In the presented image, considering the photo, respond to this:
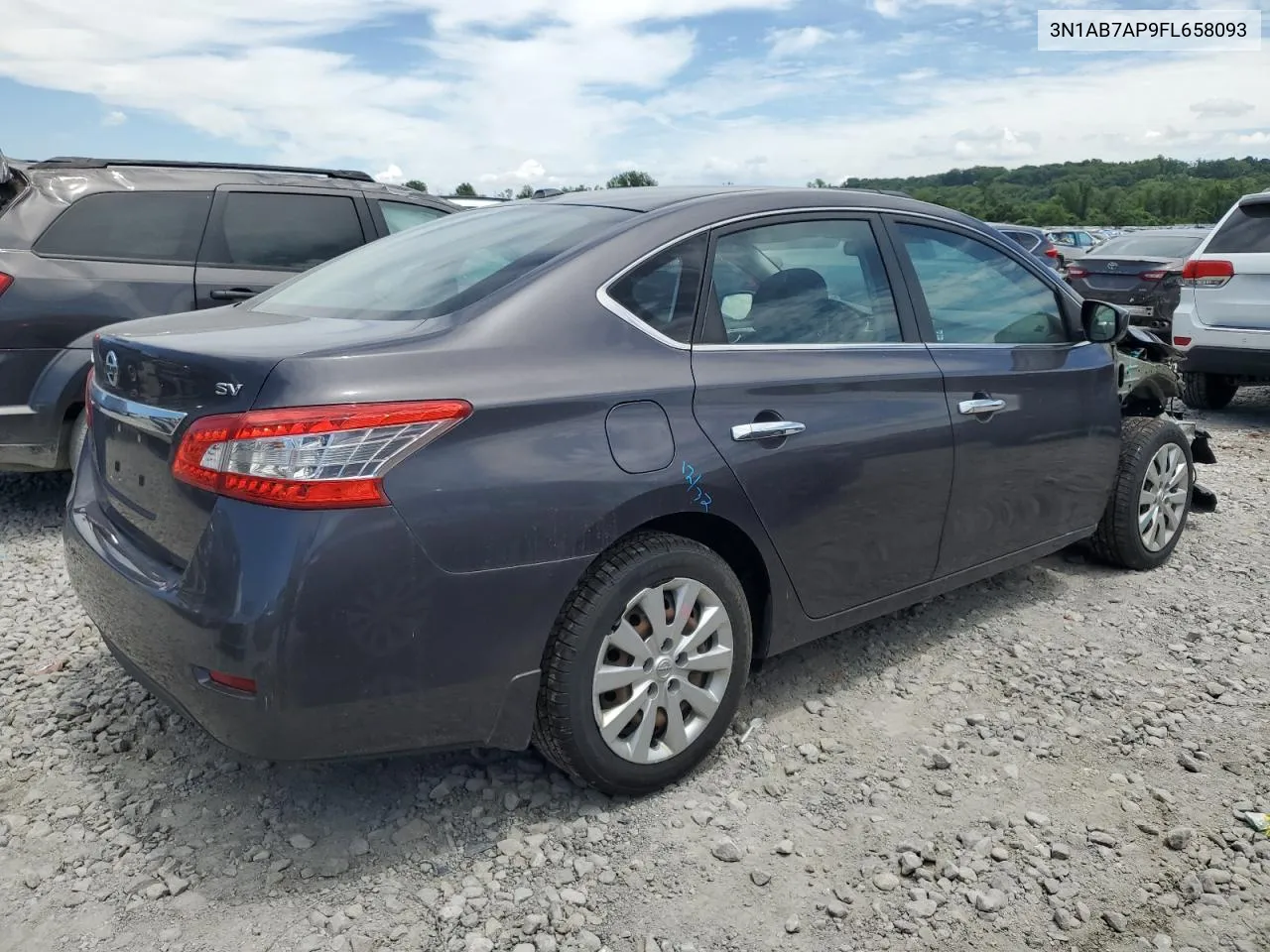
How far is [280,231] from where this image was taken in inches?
233

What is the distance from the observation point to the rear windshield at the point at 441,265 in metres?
2.77

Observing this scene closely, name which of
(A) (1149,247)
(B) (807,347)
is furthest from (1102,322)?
(A) (1149,247)

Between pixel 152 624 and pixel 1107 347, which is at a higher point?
pixel 1107 347

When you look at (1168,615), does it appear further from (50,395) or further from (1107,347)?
(50,395)

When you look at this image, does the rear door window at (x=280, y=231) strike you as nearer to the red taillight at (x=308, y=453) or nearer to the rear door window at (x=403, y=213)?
the rear door window at (x=403, y=213)

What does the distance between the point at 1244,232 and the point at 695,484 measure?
270 inches

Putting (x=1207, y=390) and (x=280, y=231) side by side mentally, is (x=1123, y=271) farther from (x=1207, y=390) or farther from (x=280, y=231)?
(x=280, y=231)

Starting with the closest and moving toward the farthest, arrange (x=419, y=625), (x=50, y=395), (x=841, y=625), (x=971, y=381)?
(x=419, y=625), (x=841, y=625), (x=971, y=381), (x=50, y=395)

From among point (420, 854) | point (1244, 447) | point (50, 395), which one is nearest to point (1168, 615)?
point (420, 854)

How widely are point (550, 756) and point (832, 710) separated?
1075mm

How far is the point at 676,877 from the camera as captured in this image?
8.28 feet

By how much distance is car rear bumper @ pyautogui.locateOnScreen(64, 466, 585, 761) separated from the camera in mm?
2221

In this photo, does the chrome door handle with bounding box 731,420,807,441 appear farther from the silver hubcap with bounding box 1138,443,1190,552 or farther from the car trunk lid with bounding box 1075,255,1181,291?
the car trunk lid with bounding box 1075,255,1181,291

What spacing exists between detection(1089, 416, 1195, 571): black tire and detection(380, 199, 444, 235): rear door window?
13.3 feet
